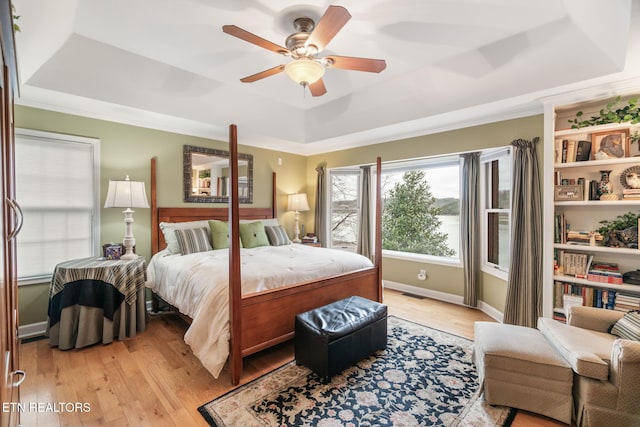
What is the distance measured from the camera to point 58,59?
2508 mm

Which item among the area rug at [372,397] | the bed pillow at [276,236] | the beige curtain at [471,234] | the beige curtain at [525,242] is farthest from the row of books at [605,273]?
the bed pillow at [276,236]

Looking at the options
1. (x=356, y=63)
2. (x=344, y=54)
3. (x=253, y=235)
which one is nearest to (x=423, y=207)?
(x=253, y=235)

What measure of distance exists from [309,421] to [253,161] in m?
3.85

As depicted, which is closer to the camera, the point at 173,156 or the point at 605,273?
the point at 605,273

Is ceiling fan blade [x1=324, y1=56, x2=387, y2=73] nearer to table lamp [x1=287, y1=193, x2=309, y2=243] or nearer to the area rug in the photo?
the area rug

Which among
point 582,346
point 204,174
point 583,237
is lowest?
point 582,346

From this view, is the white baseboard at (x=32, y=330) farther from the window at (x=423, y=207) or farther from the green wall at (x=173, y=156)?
the window at (x=423, y=207)

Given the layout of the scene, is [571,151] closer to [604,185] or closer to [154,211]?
[604,185]

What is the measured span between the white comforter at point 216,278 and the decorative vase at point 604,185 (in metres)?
2.27

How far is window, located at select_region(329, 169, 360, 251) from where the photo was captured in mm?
5133

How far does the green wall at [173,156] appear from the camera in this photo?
299 cm

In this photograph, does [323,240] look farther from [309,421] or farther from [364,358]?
[309,421]

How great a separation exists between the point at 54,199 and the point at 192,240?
1.41 metres

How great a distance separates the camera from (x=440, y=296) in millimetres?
4148
